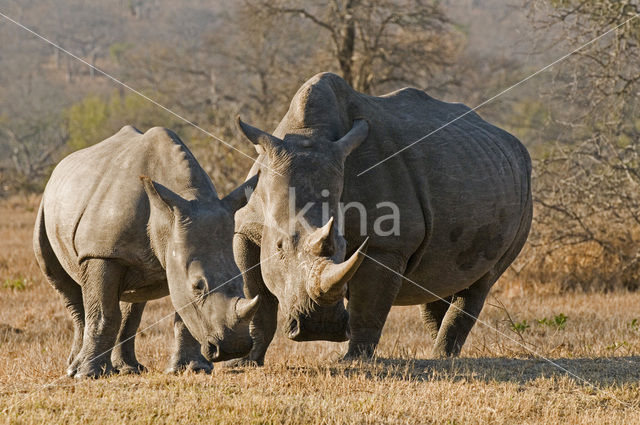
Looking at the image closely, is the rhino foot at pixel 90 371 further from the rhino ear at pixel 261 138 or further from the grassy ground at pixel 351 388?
the rhino ear at pixel 261 138

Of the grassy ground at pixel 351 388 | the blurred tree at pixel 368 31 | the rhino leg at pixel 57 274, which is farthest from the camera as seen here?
the blurred tree at pixel 368 31

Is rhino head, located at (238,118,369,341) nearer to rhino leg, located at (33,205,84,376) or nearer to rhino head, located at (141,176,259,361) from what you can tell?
rhino head, located at (141,176,259,361)

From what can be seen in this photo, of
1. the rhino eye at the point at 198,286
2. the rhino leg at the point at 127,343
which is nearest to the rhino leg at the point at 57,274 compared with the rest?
the rhino leg at the point at 127,343

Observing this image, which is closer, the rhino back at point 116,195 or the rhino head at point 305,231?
the rhino head at point 305,231

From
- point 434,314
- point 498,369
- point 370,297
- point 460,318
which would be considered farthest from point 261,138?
point 434,314

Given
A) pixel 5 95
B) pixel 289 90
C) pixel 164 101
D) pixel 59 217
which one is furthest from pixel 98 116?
pixel 59 217

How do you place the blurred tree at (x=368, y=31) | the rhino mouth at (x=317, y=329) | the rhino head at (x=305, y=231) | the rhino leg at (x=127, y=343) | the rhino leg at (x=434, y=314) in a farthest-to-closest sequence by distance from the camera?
the blurred tree at (x=368, y=31) < the rhino leg at (x=434, y=314) < the rhino leg at (x=127, y=343) < the rhino mouth at (x=317, y=329) < the rhino head at (x=305, y=231)

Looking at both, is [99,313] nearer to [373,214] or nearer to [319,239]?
[319,239]

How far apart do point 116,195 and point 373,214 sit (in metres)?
1.77

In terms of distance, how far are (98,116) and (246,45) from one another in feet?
53.7

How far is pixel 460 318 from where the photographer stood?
8328mm

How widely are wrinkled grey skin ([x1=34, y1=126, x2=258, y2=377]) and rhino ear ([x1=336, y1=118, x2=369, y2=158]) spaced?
0.73 m

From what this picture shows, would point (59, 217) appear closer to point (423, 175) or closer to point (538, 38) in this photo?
point (423, 175)

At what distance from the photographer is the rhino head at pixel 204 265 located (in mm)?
5340
